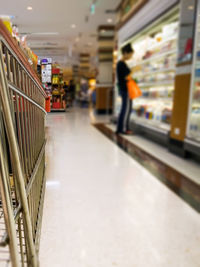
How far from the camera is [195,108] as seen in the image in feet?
8.41

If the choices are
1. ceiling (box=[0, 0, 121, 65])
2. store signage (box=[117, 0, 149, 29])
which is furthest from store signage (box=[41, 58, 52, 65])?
store signage (box=[117, 0, 149, 29])

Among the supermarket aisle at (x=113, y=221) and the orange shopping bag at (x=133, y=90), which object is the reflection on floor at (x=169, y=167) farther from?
the orange shopping bag at (x=133, y=90)

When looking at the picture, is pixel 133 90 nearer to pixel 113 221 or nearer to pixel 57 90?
pixel 113 221

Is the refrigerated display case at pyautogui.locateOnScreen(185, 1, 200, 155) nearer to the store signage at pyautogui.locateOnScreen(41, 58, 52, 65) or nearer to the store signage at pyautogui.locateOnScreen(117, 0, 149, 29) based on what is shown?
the store signage at pyautogui.locateOnScreen(117, 0, 149, 29)

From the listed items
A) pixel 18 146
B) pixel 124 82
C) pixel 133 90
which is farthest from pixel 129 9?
pixel 18 146

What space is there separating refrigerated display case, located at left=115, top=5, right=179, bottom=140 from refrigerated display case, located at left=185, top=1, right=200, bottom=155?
492mm

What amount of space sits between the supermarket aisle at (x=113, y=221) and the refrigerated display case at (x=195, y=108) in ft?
2.37

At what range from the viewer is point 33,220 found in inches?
17.0

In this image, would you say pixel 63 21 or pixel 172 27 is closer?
pixel 63 21

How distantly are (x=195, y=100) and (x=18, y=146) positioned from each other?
250cm

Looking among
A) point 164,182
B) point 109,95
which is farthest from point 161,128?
point 109,95

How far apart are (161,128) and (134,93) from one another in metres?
0.82

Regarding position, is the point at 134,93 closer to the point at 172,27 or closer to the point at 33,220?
the point at 172,27

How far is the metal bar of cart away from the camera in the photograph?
29 centimetres
